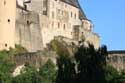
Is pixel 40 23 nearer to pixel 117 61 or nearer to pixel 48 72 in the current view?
pixel 117 61

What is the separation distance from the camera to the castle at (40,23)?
82250 millimetres

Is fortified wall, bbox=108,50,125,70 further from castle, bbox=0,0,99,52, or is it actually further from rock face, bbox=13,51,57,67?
castle, bbox=0,0,99,52

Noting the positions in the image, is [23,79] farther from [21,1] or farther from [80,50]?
[21,1]

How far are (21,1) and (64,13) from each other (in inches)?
236

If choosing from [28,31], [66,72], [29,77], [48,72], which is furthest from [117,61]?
[28,31]

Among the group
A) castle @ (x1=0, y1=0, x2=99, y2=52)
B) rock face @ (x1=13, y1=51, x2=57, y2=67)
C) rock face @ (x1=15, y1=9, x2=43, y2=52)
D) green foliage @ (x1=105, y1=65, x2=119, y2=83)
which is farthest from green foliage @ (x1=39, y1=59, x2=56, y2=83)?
rock face @ (x1=15, y1=9, x2=43, y2=52)

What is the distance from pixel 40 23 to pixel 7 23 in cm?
1374

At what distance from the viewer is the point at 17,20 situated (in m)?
90.9

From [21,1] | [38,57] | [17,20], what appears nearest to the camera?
[38,57]

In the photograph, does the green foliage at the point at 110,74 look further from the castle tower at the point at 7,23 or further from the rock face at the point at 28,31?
the rock face at the point at 28,31

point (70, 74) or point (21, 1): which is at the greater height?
point (21, 1)

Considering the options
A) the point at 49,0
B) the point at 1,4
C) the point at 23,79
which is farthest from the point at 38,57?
the point at 49,0

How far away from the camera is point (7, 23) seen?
8225cm

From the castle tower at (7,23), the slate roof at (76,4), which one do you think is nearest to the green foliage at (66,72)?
the castle tower at (7,23)
